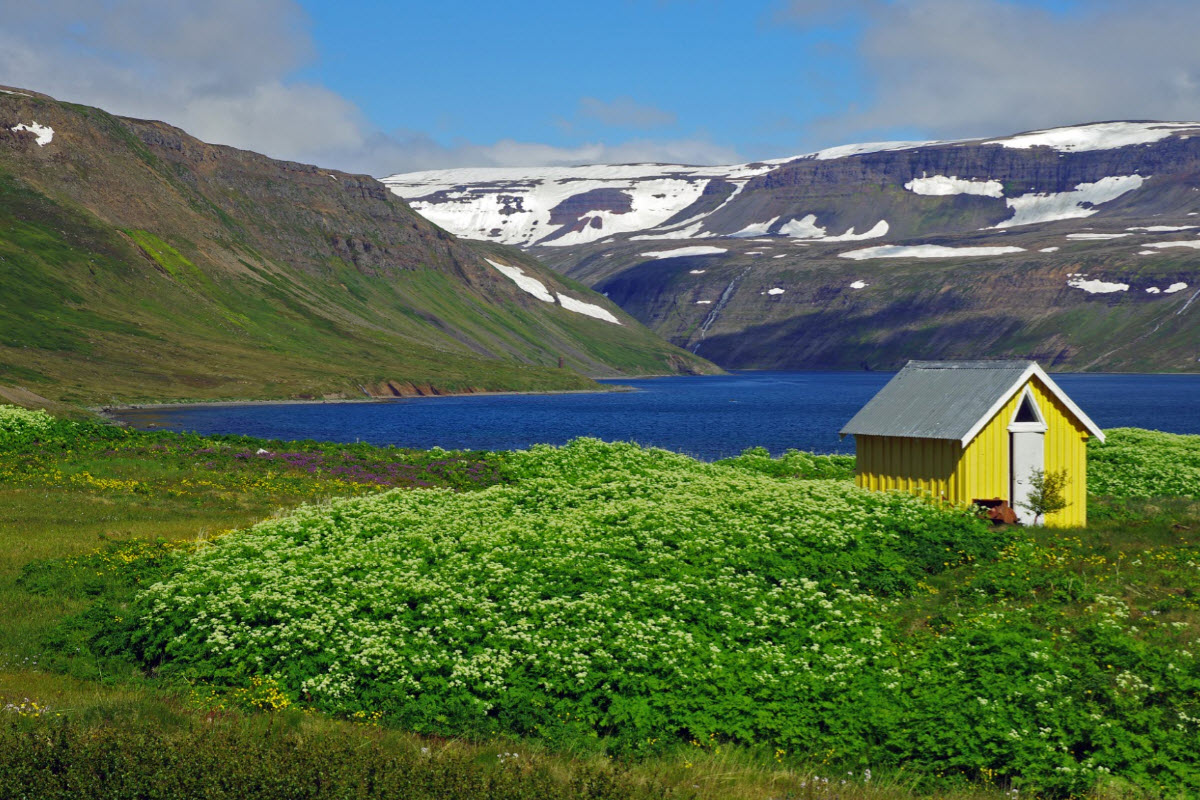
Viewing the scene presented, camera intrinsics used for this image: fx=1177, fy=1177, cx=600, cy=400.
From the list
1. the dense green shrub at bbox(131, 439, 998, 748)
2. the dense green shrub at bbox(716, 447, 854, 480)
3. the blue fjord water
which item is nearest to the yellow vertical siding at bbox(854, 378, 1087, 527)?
the dense green shrub at bbox(131, 439, 998, 748)

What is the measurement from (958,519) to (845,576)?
6.68 m

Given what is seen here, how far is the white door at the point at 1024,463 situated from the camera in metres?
34.9

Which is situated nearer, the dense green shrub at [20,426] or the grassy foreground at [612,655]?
the grassy foreground at [612,655]

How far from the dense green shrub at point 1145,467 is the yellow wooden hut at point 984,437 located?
539 cm

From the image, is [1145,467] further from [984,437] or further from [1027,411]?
[984,437]

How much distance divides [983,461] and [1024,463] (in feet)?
4.78

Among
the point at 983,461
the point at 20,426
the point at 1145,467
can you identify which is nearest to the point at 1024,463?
the point at 983,461

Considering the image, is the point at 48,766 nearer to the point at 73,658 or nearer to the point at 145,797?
the point at 145,797

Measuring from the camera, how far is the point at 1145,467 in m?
47.0

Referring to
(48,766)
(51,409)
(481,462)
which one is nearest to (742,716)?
(48,766)

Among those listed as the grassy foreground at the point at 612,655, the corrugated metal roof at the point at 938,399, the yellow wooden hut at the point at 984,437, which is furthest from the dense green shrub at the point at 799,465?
the grassy foreground at the point at 612,655

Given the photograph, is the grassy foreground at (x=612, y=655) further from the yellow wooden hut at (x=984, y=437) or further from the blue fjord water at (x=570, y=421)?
the blue fjord water at (x=570, y=421)

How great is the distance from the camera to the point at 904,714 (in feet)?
59.7

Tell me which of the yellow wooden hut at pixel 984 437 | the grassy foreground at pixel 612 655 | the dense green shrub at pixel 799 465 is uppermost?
the yellow wooden hut at pixel 984 437
